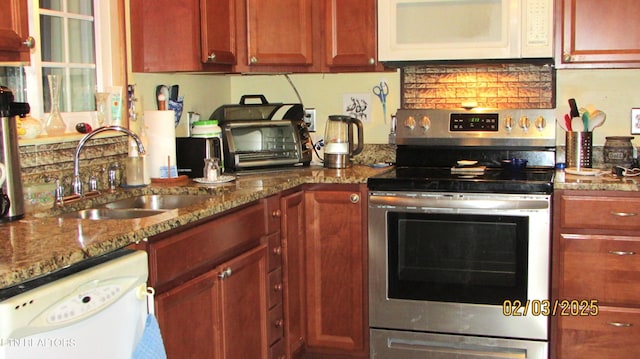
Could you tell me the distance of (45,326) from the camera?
1.58 meters

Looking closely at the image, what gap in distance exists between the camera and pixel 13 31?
2008 millimetres

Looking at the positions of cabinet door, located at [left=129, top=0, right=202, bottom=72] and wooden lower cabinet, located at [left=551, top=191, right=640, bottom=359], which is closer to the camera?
wooden lower cabinet, located at [left=551, top=191, right=640, bottom=359]

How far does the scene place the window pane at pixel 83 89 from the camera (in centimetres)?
291

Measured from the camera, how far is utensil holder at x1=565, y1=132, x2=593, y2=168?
3.36m

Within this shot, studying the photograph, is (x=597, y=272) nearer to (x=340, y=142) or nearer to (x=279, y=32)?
(x=340, y=142)

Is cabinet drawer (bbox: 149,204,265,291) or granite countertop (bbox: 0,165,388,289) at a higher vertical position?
granite countertop (bbox: 0,165,388,289)

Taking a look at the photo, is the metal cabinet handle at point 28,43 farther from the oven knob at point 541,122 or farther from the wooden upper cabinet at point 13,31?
the oven knob at point 541,122

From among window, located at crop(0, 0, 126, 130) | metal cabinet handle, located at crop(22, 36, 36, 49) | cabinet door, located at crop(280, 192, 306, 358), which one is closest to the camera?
metal cabinet handle, located at crop(22, 36, 36, 49)

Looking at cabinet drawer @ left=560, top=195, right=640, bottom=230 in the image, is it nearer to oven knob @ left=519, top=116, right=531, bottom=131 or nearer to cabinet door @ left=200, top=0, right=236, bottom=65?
oven knob @ left=519, top=116, right=531, bottom=131

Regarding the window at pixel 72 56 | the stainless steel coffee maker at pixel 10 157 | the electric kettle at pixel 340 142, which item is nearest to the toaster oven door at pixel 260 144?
the electric kettle at pixel 340 142

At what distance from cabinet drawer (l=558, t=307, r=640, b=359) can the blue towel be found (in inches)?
67.5

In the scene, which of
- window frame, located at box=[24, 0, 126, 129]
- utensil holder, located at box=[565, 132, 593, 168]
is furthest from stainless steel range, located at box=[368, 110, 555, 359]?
window frame, located at box=[24, 0, 126, 129]

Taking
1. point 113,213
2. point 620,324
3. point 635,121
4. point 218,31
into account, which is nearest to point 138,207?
point 113,213

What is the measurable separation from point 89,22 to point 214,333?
53.1 inches
